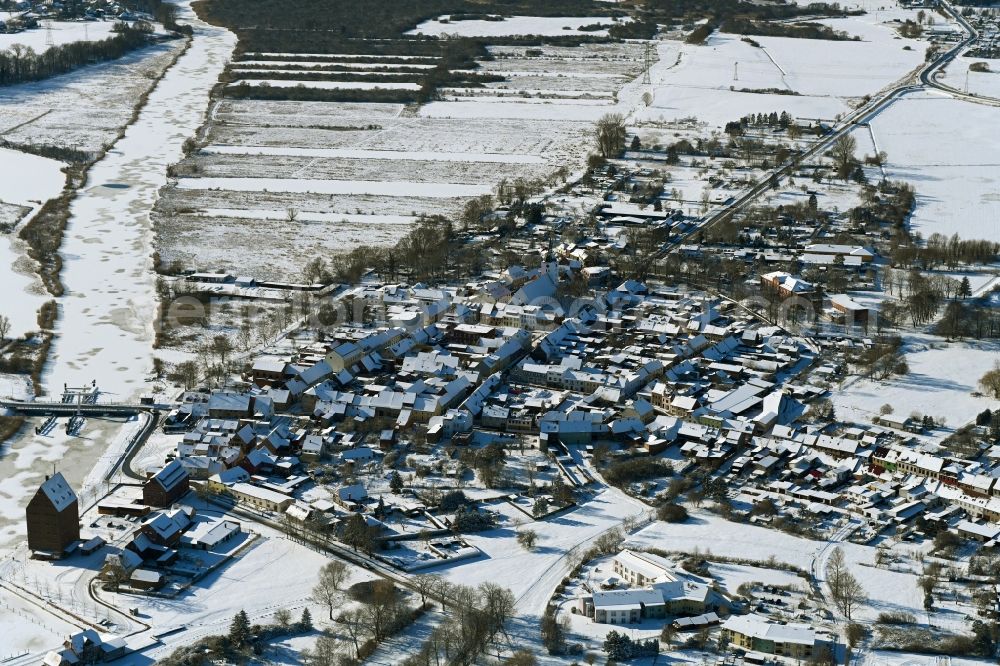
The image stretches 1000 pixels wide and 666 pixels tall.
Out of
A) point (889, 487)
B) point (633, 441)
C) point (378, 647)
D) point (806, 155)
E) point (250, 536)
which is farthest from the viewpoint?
point (806, 155)

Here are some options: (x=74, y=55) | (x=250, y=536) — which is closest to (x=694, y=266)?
(x=250, y=536)

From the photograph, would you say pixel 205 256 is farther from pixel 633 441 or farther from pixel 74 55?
pixel 74 55

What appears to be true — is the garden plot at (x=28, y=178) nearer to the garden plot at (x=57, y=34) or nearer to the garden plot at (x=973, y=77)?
the garden plot at (x=57, y=34)

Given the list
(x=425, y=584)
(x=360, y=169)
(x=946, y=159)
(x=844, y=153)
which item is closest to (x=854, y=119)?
(x=946, y=159)

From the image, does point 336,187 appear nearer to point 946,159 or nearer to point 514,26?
point 946,159

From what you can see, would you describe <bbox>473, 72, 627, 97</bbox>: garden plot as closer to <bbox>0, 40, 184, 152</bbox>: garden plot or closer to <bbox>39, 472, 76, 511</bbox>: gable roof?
<bbox>0, 40, 184, 152</bbox>: garden plot

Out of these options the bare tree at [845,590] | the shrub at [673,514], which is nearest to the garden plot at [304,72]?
the shrub at [673,514]

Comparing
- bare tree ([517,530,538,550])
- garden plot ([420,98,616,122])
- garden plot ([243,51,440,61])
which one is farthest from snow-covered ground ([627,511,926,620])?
garden plot ([243,51,440,61])
